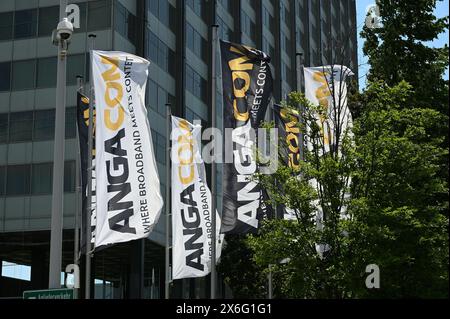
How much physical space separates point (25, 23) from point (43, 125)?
22.4ft

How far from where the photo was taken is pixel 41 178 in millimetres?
44500

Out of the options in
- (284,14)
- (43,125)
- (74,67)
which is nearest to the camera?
(43,125)

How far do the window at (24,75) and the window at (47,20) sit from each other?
1.97 m

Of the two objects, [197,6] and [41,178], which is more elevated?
[197,6]

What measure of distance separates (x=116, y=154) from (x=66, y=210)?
868 inches

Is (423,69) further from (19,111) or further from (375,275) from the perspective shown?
(19,111)

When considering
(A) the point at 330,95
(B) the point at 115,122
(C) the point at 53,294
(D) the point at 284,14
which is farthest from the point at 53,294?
(D) the point at 284,14

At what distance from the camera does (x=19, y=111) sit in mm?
46031

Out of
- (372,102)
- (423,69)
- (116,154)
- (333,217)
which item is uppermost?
(423,69)

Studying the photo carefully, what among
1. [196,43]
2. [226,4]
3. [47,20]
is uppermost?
[226,4]

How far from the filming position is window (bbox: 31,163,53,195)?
4425 centimetres

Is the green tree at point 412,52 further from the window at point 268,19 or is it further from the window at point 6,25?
the window at point 268,19

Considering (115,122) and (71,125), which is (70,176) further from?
(115,122)
